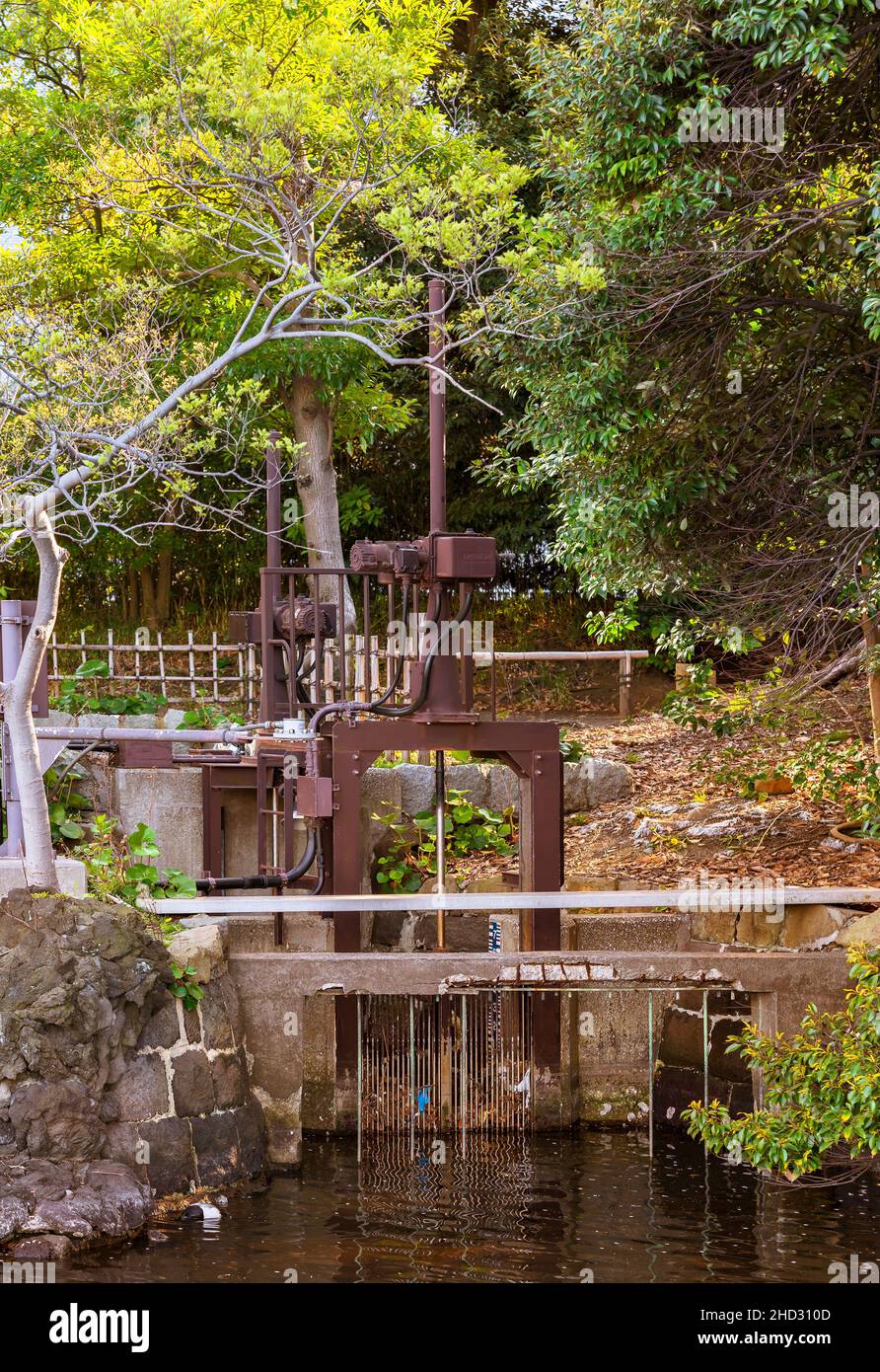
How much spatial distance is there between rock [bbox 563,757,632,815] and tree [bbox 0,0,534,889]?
3957 millimetres

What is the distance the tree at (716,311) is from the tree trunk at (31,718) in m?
2.88

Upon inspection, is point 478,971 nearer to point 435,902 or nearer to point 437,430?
point 435,902

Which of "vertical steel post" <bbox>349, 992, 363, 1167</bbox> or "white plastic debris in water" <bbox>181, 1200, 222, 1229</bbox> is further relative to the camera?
"vertical steel post" <bbox>349, 992, 363, 1167</bbox>

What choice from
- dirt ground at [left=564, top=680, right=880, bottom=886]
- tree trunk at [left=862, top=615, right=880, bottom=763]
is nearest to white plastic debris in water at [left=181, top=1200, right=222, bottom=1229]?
dirt ground at [left=564, top=680, right=880, bottom=886]

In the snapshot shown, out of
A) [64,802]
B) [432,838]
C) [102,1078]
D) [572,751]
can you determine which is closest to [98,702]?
[64,802]

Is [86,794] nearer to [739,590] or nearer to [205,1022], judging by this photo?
[205,1022]

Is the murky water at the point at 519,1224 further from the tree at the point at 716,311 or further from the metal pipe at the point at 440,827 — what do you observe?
the tree at the point at 716,311

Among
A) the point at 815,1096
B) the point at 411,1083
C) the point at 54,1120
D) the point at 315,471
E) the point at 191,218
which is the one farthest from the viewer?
the point at 315,471

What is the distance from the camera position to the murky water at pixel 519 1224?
24.3 ft

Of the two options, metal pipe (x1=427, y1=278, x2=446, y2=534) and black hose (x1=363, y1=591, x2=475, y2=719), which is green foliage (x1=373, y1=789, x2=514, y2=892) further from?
metal pipe (x1=427, y1=278, x2=446, y2=534)

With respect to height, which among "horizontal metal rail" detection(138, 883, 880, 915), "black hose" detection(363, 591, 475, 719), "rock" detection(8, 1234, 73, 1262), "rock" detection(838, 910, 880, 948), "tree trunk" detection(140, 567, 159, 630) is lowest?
"rock" detection(8, 1234, 73, 1262)

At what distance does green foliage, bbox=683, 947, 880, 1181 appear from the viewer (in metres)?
6.45

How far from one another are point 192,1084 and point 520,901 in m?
2.30

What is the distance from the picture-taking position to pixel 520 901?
30.9 feet
